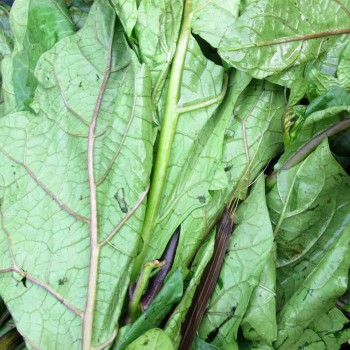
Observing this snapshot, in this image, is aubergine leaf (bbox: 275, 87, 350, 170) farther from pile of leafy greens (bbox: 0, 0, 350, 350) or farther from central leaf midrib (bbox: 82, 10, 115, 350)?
central leaf midrib (bbox: 82, 10, 115, 350)

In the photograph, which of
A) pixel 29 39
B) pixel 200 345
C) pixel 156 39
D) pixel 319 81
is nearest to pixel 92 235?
pixel 200 345

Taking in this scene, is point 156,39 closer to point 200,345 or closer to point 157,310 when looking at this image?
point 157,310

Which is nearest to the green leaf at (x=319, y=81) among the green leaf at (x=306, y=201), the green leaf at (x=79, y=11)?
the green leaf at (x=306, y=201)

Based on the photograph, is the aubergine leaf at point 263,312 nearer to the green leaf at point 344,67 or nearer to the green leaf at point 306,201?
the green leaf at point 306,201

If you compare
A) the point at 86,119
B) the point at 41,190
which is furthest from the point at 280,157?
the point at 41,190

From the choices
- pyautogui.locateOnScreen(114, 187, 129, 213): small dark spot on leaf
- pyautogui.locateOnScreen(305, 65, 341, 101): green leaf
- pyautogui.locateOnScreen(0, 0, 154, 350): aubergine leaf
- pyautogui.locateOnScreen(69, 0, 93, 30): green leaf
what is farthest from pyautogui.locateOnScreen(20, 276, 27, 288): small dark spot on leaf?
pyautogui.locateOnScreen(305, 65, 341, 101): green leaf

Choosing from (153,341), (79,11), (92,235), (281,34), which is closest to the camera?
(153,341)

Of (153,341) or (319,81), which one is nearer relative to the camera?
(153,341)
